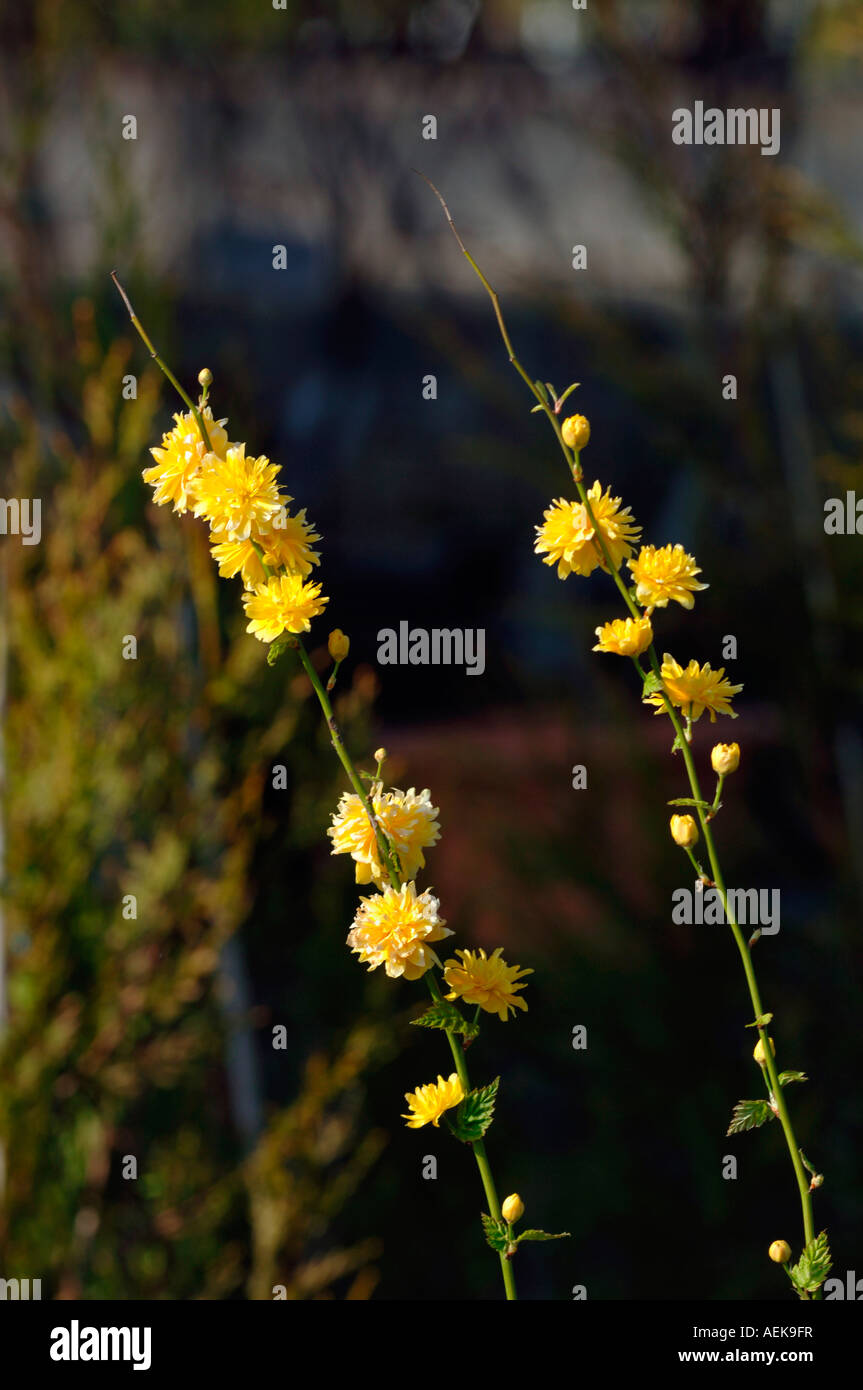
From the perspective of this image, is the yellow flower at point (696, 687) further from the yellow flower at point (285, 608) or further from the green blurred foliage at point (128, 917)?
the green blurred foliage at point (128, 917)

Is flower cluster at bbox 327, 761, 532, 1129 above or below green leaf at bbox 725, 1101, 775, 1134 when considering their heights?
above

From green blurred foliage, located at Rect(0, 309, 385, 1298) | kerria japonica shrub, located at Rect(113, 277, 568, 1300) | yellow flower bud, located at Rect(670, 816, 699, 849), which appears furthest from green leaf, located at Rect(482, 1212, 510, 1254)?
green blurred foliage, located at Rect(0, 309, 385, 1298)

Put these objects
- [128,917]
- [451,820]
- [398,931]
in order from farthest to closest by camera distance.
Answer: [451,820], [128,917], [398,931]

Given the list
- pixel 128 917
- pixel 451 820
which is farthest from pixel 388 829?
pixel 451 820

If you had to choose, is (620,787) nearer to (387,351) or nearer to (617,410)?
(617,410)

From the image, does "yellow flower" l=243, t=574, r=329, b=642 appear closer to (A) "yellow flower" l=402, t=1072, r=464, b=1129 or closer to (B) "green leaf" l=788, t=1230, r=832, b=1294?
(A) "yellow flower" l=402, t=1072, r=464, b=1129

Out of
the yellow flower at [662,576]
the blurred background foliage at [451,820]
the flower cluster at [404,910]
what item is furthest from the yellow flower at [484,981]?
the blurred background foliage at [451,820]

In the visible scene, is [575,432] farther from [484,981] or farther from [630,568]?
[484,981]
